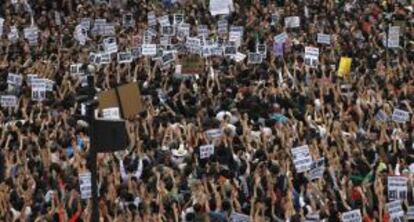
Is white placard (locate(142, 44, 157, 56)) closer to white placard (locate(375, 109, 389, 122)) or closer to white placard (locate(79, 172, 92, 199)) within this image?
white placard (locate(375, 109, 389, 122))

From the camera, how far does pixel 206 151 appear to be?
16.2m

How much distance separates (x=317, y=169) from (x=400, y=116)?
3.63 meters

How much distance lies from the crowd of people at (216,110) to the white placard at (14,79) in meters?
0.03

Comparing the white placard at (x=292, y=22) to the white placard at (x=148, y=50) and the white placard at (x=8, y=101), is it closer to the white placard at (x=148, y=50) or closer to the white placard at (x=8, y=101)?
the white placard at (x=148, y=50)

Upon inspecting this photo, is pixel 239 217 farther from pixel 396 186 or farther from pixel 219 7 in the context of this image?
pixel 219 7

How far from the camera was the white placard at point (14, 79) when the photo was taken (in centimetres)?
2114

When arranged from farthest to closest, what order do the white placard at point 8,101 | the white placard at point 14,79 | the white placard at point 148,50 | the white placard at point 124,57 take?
the white placard at point 148,50 → the white placard at point 124,57 → the white placard at point 14,79 → the white placard at point 8,101

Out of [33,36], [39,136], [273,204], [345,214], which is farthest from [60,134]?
[33,36]

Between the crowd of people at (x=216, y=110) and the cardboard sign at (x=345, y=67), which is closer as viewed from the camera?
the crowd of people at (x=216, y=110)

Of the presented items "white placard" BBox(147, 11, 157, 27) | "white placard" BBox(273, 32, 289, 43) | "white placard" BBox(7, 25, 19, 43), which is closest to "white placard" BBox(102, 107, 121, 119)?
"white placard" BBox(273, 32, 289, 43)

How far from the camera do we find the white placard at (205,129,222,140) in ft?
55.7

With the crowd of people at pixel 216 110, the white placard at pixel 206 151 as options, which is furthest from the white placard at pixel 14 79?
the white placard at pixel 206 151

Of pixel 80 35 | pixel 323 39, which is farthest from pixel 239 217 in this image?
pixel 80 35

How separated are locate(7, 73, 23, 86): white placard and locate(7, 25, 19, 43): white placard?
12.8 ft
